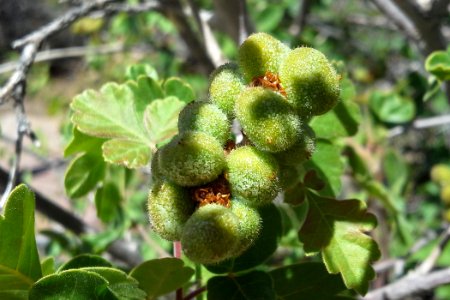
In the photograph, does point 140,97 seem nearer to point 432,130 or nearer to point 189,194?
point 189,194

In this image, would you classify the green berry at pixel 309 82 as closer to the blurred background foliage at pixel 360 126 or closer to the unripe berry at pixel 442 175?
the blurred background foliage at pixel 360 126

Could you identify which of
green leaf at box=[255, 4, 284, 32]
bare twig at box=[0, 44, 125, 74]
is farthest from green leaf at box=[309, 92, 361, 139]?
green leaf at box=[255, 4, 284, 32]

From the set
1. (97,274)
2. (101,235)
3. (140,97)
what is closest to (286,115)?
(97,274)

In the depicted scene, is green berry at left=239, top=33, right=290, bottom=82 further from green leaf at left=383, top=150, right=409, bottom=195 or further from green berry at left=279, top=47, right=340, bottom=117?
green leaf at left=383, top=150, right=409, bottom=195

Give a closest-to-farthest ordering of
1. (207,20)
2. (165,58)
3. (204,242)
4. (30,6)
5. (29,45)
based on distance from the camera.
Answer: (204,242) → (29,45) → (207,20) → (165,58) → (30,6)

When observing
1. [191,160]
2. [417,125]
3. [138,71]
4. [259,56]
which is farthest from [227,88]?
[417,125]

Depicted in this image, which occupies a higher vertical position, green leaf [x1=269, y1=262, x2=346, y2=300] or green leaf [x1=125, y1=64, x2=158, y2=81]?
green leaf [x1=125, y1=64, x2=158, y2=81]

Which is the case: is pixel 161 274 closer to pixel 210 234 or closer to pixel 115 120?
pixel 210 234
